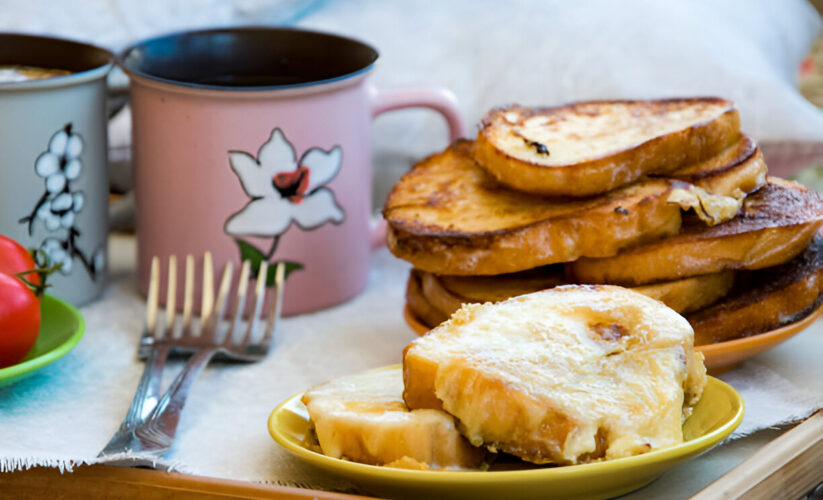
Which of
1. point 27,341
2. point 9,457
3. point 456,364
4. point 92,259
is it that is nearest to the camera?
point 456,364

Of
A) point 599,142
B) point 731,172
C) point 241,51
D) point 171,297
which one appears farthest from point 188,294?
point 731,172

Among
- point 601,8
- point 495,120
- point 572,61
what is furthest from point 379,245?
point 601,8

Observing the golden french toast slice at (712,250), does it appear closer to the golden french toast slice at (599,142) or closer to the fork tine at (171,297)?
the golden french toast slice at (599,142)

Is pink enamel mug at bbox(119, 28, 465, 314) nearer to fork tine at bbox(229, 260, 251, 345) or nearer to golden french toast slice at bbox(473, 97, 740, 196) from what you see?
fork tine at bbox(229, 260, 251, 345)

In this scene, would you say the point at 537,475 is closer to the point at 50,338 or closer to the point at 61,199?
the point at 50,338

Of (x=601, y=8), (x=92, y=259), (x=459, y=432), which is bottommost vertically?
(x=92, y=259)

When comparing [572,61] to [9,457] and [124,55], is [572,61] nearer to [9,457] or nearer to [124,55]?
[124,55]

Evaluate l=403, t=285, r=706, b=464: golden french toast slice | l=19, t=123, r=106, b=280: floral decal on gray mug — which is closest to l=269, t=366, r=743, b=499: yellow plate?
l=403, t=285, r=706, b=464: golden french toast slice
